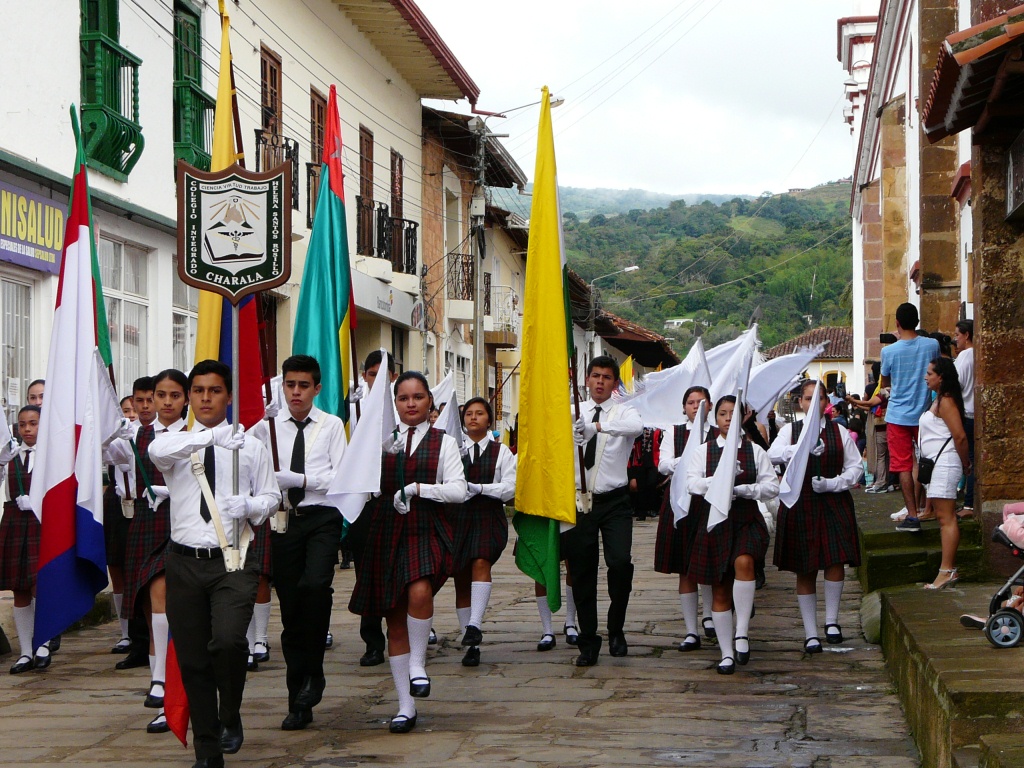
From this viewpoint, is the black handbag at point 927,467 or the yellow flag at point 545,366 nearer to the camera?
the yellow flag at point 545,366

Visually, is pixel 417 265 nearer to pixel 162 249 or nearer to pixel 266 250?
pixel 162 249

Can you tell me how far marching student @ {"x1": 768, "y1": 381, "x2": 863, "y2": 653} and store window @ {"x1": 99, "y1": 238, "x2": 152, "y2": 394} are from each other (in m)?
8.43

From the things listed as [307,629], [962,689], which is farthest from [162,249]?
[962,689]

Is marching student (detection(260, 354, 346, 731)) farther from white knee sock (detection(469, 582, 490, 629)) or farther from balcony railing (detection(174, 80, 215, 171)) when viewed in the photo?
balcony railing (detection(174, 80, 215, 171))

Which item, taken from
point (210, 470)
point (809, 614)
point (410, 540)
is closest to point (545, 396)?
point (410, 540)

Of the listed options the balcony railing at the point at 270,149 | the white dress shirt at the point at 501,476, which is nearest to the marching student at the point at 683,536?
the white dress shirt at the point at 501,476

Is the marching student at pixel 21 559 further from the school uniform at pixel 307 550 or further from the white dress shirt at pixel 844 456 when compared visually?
the white dress shirt at pixel 844 456

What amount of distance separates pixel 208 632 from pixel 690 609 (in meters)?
4.20

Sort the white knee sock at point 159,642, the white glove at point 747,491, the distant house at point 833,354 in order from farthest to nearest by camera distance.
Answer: the distant house at point 833,354 → the white glove at point 747,491 → the white knee sock at point 159,642

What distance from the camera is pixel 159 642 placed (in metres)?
7.47

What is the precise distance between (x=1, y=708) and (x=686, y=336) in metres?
61.7

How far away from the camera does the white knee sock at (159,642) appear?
740 cm

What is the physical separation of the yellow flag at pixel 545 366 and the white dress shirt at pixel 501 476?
0.46 m

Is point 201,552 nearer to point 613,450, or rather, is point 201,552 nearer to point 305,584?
point 305,584
